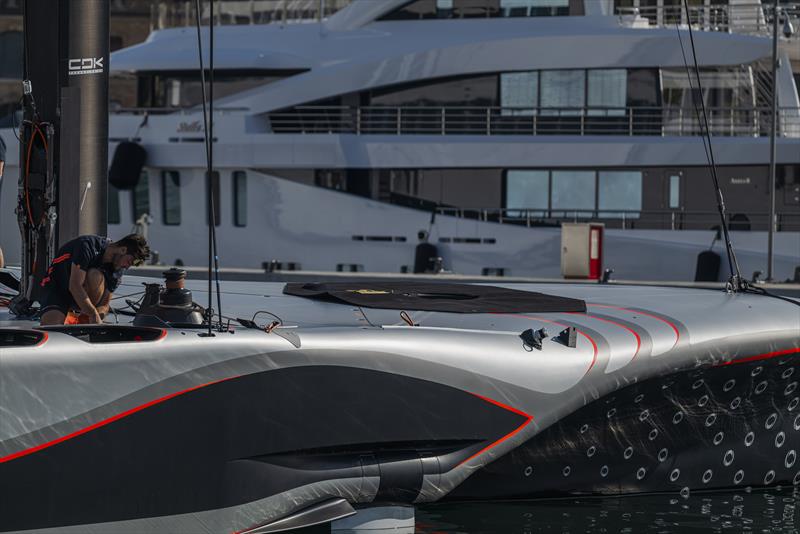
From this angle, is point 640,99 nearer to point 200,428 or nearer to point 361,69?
point 361,69

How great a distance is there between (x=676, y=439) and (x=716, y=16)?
13.8m

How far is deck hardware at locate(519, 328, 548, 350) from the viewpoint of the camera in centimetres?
685

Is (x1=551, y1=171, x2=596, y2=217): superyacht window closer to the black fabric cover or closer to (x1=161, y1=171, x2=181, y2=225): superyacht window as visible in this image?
(x1=161, y1=171, x2=181, y2=225): superyacht window

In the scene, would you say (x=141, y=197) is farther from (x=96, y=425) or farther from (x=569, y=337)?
(x=96, y=425)

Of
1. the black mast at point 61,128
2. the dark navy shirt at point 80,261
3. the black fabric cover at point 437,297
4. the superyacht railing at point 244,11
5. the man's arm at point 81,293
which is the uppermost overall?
the superyacht railing at point 244,11

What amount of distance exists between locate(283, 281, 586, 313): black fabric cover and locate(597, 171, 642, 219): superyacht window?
9.98 m

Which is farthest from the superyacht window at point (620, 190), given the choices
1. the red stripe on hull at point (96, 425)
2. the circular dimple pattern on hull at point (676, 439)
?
the red stripe on hull at point (96, 425)

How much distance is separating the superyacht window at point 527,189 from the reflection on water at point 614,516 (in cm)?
1103

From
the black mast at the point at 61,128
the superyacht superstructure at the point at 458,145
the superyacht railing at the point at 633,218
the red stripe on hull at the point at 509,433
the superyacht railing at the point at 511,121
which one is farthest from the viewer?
the superyacht railing at the point at 511,121

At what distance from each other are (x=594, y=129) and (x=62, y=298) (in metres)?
13.1

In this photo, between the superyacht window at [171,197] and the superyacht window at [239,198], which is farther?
the superyacht window at [171,197]

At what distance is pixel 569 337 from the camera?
695cm

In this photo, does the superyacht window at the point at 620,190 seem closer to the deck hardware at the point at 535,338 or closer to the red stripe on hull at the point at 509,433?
the deck hardware at the point at 535,338

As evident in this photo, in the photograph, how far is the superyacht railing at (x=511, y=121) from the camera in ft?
61.2
